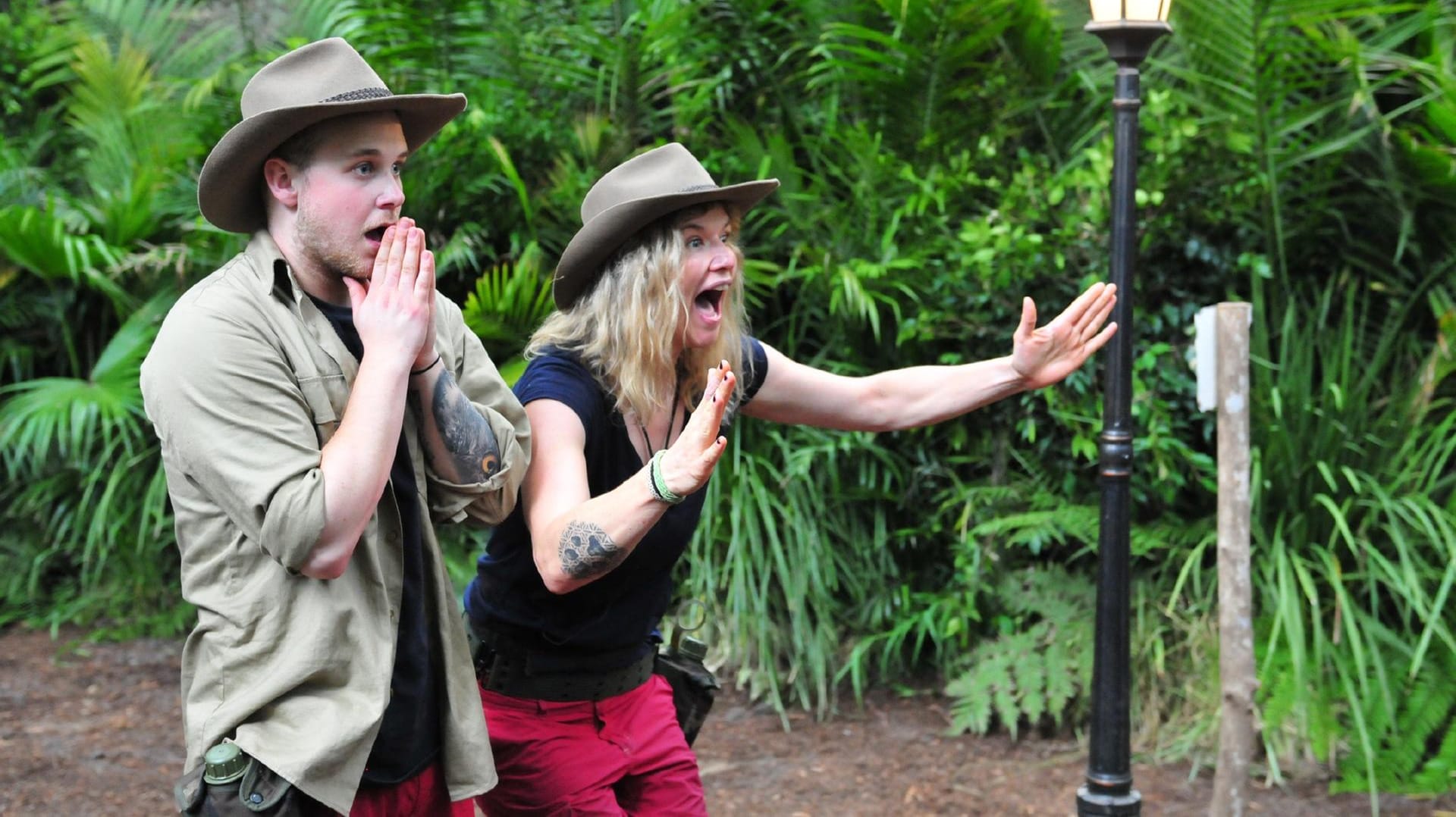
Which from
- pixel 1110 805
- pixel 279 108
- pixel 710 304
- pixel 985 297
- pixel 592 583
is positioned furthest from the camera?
pixel 985 297

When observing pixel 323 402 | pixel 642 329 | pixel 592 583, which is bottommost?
pixel 592 583

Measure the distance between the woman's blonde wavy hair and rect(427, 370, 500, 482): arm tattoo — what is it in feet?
1.71

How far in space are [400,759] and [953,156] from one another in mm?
4385

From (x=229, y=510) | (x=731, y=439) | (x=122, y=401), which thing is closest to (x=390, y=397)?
(x=229, y=510)

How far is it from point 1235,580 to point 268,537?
3.10 m

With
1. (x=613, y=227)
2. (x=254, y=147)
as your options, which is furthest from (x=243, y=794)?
(x=613, y=227)

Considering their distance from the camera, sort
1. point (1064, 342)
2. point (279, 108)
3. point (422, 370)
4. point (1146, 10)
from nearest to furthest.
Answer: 1. point (279, 108)
2. point (422, 370)
3. point (1064, 342)
4. point (1146, 10)

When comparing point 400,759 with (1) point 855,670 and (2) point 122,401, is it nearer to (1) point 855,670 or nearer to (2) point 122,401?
(1) point 855,670

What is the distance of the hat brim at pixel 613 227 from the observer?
9.76 ft

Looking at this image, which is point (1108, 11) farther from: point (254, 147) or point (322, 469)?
point (322, 469)

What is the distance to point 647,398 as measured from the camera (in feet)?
9.82

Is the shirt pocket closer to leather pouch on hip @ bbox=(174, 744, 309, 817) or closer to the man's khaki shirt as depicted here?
the man's khaki shirt

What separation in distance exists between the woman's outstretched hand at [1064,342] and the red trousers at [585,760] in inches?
47.8

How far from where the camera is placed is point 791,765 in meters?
5.45
